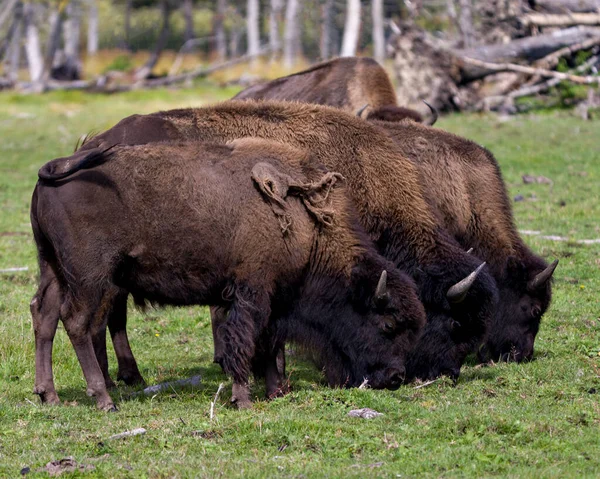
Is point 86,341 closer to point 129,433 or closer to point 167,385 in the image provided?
point 167,385

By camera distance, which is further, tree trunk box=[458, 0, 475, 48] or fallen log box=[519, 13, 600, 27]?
tree trunk box=[458, 0, 475, 48]

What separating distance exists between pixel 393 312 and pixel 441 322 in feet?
2.96

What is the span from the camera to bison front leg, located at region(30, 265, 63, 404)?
265 inches

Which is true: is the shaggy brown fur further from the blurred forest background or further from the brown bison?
the blurred forest background

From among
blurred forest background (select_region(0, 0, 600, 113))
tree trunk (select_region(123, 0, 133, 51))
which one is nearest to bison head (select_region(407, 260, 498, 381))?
blurred forest background (select_region(0, 0, 600, 113))

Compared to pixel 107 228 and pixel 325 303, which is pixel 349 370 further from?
pixel 107 228

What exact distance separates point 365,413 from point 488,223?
3.23 metres

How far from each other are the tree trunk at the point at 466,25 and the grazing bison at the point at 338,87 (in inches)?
416

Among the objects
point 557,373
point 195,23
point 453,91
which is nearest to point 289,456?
point 557,373

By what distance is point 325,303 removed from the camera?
7.10 m

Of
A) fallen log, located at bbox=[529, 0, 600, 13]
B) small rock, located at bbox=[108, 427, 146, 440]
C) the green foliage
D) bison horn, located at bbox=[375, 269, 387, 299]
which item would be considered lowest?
the green foliage

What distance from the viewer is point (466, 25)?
25.0 m

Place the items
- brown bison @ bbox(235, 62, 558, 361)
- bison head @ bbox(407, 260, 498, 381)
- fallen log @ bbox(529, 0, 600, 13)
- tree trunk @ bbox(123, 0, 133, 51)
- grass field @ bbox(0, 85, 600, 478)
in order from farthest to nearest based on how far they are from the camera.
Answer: tree trunk @ bbox(123, 0, 133, 51), fallen log @ bbox(529, 0, 600, 13), brown bison @ bbox(235, 62, 558, 361), bison head @ bbox(407, 260, 498, 381), grass field @ bbox(0, 85, 600, 478)

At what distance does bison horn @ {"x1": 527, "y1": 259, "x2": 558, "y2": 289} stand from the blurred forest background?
12320mm
